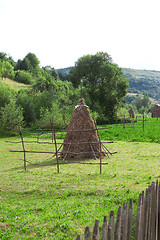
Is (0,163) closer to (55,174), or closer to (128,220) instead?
(55,174)

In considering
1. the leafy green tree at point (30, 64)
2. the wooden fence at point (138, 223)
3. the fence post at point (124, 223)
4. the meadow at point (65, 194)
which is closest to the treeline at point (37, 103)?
the meadow at point (65, 194)

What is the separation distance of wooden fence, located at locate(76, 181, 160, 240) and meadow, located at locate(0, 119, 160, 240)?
6.02 feet

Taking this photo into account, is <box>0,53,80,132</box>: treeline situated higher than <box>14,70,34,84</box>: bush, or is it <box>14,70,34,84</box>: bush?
<box>14,70,34,84</box>: bush

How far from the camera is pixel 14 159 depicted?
613 inches

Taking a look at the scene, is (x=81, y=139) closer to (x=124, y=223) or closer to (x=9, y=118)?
(x=124, y=223)

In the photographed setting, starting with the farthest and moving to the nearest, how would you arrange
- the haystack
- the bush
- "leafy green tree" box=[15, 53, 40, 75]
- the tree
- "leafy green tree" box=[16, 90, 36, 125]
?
"leafy green tree" box=[15, 53, 40, 75]
the bush
the tree
"leafy green tree" box=[16, 90, 36, 125]
the haystack

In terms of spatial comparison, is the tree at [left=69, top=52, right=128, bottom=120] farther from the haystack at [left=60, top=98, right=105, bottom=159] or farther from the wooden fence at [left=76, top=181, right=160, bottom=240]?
the wooden fence at [left=76, top=181, right=160, bottom=240]

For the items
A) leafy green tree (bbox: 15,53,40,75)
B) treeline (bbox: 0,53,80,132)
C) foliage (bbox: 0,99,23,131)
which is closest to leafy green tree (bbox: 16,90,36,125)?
treeline (bbox: 0,53,80,132)

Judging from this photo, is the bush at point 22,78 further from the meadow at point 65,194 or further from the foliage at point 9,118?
the meadow at point 65,194

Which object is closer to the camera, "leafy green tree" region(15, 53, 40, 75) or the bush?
the bush

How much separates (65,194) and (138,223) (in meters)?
4.71

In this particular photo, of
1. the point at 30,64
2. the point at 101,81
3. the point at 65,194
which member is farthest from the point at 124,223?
the point at 30,64

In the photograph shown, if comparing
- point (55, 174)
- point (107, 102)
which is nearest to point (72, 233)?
point (55, 174)

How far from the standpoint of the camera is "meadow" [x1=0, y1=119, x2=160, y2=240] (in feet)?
19.0
